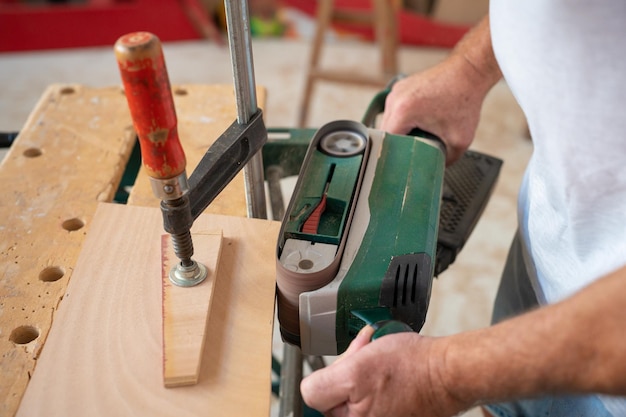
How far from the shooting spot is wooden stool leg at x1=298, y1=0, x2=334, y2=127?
218 centimetres

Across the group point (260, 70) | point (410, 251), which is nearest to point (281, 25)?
point (260, 70)

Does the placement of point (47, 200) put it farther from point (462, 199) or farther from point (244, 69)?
point (462, 199)

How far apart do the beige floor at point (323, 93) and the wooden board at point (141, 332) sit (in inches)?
49.3

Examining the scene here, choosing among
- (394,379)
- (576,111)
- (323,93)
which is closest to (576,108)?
(576,111)

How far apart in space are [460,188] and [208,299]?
0.47 meters

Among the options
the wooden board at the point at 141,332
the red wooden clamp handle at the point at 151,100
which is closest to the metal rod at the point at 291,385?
the wooden board at the point at 141,332

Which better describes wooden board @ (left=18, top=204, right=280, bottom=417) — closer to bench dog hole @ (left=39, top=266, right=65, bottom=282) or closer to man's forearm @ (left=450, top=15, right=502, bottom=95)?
bench dog hole @ (left=39, top=266, right=65, bottom=282)

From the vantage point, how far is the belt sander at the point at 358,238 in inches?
26.4

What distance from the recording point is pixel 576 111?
674mm

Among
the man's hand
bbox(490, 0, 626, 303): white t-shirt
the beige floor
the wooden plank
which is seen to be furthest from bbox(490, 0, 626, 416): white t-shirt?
the beige floor

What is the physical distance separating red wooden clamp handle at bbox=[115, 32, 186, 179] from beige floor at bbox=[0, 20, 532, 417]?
145cm

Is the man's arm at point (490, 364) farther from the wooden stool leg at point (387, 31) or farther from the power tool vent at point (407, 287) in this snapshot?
the wooden stool leg at point (387, 31)

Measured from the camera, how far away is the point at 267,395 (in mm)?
619

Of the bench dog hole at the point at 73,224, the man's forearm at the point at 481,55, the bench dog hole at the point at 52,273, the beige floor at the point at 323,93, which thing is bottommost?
the beige floor at the point at 323,93
